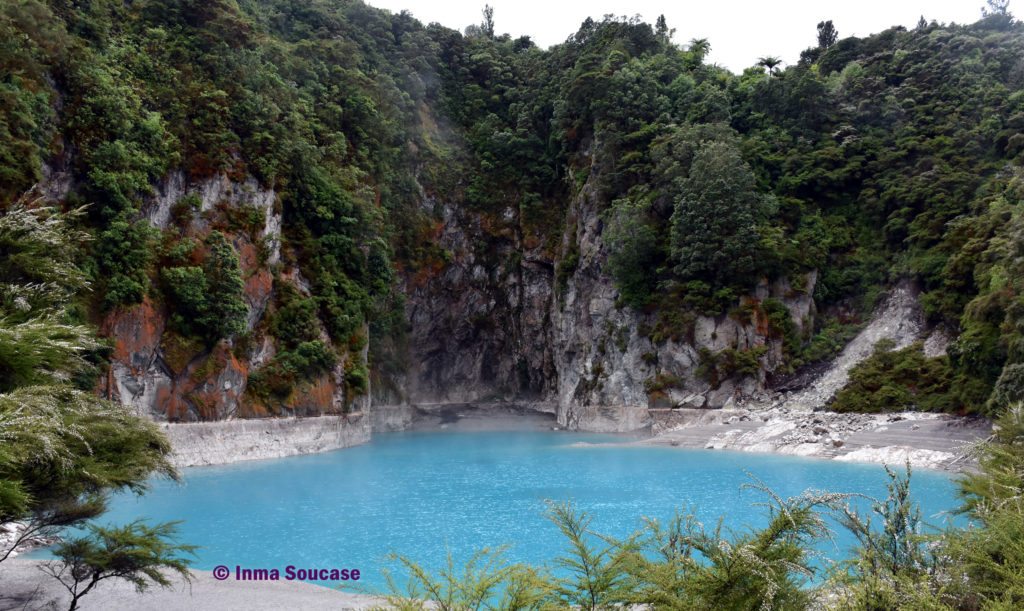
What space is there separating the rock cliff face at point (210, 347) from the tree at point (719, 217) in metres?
22.7

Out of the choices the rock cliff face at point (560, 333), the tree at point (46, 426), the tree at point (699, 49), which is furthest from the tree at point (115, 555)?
the tree at point (699, 49)

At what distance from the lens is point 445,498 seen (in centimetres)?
2062

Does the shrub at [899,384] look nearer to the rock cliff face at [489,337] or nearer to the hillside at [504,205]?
the hillside at [504,205]

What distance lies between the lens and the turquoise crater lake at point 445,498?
567 inches

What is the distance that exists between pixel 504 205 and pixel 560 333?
1290cm

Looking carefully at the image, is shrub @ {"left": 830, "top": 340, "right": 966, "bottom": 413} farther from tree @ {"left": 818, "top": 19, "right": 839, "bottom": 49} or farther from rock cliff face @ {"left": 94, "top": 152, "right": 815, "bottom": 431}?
tree @ {"left": 818, "top": 19, "right": 839, "bottom": 49}

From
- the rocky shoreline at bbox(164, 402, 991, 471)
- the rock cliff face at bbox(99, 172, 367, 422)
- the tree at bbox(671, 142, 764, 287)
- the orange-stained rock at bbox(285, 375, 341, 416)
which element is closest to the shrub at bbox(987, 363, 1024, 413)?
the rocky shoreline at bbox(164, 402, 991, 471)

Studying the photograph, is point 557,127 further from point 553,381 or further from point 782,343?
point 782,343

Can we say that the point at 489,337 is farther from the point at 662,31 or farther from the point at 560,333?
the point at 662,31

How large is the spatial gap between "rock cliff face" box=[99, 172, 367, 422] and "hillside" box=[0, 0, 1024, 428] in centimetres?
13

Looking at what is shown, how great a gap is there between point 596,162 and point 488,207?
35.9 ft

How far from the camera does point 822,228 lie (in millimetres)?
41812

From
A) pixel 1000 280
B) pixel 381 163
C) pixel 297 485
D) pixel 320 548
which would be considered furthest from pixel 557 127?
pixel 320 548

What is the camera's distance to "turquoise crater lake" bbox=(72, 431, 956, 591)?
47.3 feet
